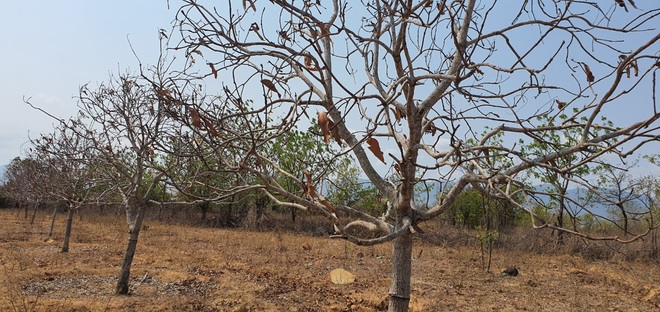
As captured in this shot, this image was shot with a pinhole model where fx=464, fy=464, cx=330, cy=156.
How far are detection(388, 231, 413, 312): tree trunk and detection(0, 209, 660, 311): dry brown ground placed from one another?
4.45m

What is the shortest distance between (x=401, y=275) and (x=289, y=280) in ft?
22.2

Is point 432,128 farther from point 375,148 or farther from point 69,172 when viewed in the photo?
point 69,172

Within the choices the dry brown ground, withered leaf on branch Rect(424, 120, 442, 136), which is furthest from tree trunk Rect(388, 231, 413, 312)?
the dry brown ground

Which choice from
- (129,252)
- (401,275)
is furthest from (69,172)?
(401,275)

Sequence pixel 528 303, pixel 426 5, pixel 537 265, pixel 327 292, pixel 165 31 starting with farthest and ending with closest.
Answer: pixel 537 265, pixel 327 292, pixel 528 303, pixel 165 31, pixel 426 5

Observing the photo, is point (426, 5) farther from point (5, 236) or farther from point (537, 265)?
point (5, 236)

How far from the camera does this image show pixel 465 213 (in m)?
21.7

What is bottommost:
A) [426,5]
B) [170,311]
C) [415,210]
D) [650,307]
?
[170,311]

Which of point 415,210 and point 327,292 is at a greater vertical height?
point 415,210

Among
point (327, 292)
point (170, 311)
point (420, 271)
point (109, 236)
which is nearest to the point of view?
point (170, 311)

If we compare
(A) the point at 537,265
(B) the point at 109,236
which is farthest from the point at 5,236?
(A) the point at 537,265

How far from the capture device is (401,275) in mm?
2752

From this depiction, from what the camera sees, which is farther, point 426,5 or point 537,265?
point 537,265

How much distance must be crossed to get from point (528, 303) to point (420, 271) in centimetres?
313
